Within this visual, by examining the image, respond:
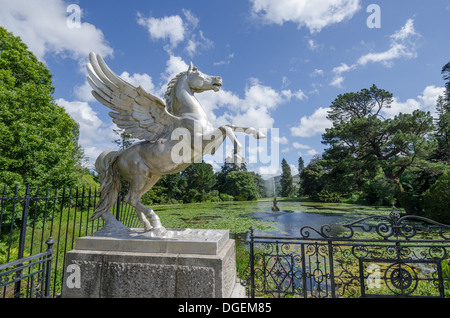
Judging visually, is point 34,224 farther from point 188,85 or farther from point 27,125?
point 27,125

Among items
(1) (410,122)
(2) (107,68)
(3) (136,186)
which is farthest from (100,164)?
(1) (410,122)

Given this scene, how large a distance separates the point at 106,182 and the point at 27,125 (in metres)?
6.31

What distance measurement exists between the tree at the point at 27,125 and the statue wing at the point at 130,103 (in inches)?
220

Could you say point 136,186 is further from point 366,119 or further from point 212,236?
point 366,119

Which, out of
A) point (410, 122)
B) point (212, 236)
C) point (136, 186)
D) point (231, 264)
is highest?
point (410, 122)

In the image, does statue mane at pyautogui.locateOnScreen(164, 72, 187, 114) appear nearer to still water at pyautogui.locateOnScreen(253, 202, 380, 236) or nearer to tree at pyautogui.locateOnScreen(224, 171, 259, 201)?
still water at pyautogui.locateOnScreen(253, 202, 380, 236)

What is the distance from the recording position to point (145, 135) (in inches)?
125

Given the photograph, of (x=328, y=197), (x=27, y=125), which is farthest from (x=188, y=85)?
(x=328, y=197)

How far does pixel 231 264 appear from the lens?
2855 millimetres

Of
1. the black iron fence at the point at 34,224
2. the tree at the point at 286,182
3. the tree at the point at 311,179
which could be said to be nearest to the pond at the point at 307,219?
the black iron fence at the point at 34,224

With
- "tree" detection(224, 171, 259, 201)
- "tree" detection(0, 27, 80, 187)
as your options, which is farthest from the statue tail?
"tree" detection(224, 171, 259, 201)
